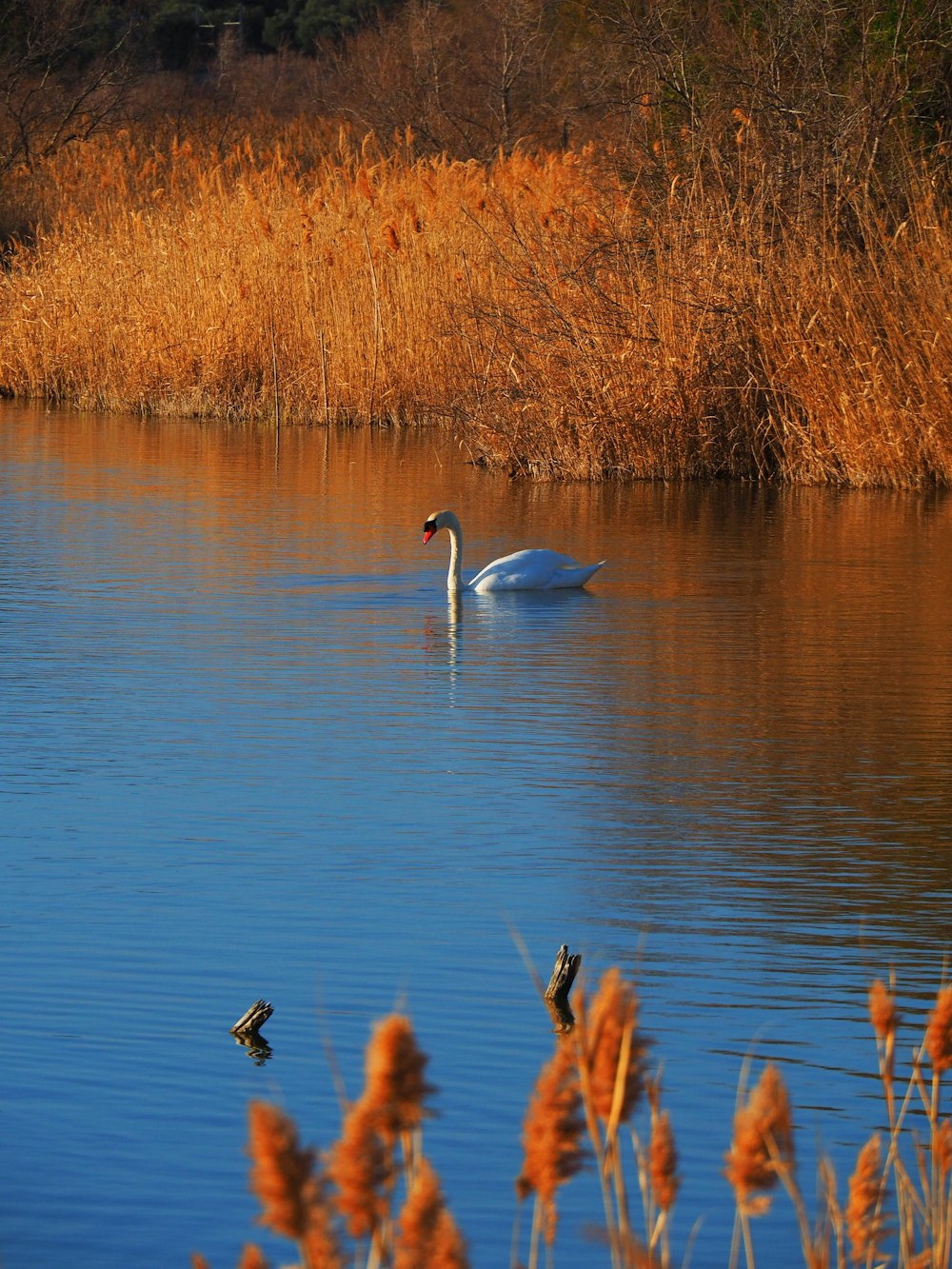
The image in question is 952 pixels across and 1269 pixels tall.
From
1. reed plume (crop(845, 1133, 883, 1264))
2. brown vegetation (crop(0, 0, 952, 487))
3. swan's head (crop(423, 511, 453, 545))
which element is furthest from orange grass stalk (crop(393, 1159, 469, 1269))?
brown vegetation (crop(0, 0, 952, 487))

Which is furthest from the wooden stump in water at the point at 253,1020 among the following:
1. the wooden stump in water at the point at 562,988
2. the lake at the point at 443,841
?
the wooden stump in water at the point at 562,988

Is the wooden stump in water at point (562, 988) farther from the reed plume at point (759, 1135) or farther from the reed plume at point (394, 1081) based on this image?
the reed plume at point (394, 1081)

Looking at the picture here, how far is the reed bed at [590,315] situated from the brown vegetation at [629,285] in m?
0.02

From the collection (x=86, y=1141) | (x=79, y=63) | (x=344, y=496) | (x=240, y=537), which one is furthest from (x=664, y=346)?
(x=79, y=63)

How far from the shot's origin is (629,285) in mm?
13062

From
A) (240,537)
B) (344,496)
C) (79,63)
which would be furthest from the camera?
(79,63)

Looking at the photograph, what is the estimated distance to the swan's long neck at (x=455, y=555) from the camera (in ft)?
30.5

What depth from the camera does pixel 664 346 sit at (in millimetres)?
12992

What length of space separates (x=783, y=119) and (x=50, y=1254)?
11325 mm

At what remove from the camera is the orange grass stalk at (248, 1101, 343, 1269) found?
53.8 inches

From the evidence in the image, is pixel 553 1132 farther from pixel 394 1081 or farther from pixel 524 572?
pixel 524 572

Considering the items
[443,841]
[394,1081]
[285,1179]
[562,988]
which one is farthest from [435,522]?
[285,1179]

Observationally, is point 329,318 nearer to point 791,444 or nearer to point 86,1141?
point 791,444

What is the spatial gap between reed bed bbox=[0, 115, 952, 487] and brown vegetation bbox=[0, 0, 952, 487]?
0.02 metres
